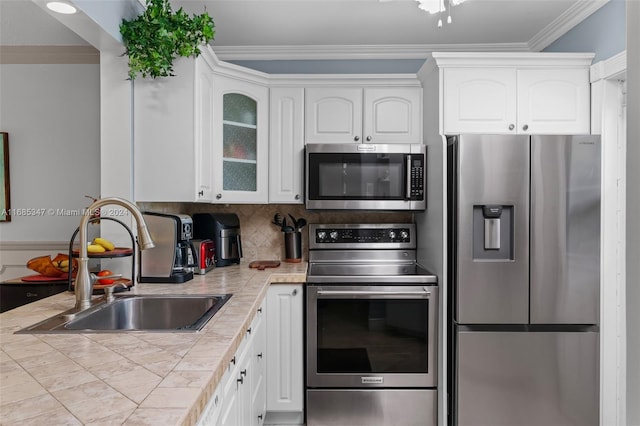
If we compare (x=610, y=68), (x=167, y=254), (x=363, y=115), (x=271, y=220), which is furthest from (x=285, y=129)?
(x=610, y=68)

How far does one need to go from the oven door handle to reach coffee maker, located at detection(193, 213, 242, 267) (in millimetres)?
721

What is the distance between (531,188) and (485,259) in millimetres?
448

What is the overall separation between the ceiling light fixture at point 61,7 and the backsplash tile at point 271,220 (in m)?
1.57

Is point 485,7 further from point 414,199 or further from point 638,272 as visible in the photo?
point 638,272

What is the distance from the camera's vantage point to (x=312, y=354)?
2.33 meters

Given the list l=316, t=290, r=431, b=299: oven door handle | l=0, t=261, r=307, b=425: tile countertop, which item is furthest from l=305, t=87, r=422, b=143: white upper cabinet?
l=0, t=261, r=307, b=425: tile countertop

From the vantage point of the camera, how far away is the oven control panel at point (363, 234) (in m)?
2.87

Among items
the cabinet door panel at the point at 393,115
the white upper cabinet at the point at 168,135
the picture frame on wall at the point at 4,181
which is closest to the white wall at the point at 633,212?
the white upper cabinet at the point at 168,135

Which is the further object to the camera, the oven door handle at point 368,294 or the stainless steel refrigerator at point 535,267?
the oven door handle at point 368,294

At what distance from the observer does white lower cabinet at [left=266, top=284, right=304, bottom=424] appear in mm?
2355

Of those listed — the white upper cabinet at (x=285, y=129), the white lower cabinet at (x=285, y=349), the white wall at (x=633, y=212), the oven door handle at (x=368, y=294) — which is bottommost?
the white lower cabinet at (x=285, y=349)

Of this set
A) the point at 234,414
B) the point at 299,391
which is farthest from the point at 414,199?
the point at 234,414

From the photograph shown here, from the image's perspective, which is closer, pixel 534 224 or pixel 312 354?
pixel 534 224

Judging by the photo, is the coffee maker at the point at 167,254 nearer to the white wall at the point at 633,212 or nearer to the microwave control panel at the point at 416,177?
the microwave control panel at the point at 416,177
